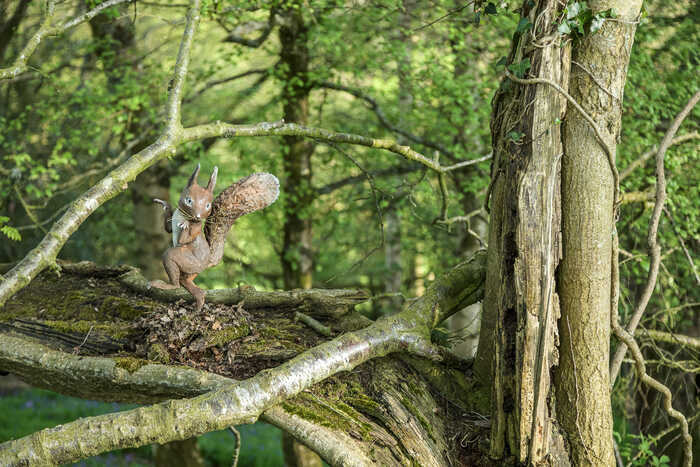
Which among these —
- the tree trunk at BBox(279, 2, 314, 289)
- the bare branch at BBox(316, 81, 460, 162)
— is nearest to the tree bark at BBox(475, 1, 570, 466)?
the bare branch at BBox(316, 81, 460, 162)

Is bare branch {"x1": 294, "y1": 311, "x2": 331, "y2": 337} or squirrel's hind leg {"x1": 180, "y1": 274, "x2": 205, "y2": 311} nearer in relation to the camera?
squirrel's hind leg {"x1": 180, "y1": 274, "x2": 205, "y2": 311}

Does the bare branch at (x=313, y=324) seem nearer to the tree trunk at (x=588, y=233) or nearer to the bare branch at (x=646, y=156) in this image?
the tree trunk at (x=588, y=233)

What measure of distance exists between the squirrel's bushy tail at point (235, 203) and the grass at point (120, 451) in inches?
275

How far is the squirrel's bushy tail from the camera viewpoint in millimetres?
3484

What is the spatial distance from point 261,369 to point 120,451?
794 cm

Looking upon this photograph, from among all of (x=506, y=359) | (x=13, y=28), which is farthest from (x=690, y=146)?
(x=13, y=28)

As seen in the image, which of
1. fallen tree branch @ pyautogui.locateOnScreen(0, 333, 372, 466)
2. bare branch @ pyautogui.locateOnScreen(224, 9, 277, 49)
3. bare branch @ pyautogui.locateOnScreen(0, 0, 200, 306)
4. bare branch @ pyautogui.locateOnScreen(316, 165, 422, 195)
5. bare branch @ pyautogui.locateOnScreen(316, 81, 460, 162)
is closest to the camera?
bare branch @ pyautogui.locateOnScreen(0, 0, 200, 306)

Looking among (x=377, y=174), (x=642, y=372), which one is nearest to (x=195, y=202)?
(x=642, y=372)

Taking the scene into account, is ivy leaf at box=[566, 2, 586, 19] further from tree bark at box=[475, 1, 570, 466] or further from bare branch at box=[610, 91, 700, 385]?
bare branch at box=[610, 91, 700, 385]

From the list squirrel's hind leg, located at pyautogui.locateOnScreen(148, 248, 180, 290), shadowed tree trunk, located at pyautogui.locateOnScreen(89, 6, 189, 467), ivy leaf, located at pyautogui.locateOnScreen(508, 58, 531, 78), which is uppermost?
shadowed tree trunk, located at pyautogui.locateOnScreen(89, 6, 189, 467)

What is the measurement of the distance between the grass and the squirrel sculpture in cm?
693

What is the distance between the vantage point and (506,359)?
3.21m

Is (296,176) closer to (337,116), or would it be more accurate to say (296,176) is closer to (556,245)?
(337,116)

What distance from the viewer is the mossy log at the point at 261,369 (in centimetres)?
282
